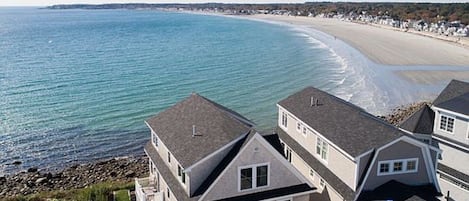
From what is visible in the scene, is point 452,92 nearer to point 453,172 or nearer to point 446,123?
point 446,123

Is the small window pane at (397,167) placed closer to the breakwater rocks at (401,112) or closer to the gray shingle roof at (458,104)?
the gray shingle roof at (458,104)

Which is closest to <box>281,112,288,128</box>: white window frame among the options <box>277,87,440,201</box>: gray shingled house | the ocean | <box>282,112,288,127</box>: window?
<box>282,112,288,127</box>: window

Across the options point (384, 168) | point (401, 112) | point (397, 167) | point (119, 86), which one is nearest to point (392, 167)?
point (397, 167)

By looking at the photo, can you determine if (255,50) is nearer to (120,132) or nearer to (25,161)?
(120,132)

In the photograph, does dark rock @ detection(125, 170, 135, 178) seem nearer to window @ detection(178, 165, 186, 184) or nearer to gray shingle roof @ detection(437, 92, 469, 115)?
window @ detection(178, 165, 186, 184)

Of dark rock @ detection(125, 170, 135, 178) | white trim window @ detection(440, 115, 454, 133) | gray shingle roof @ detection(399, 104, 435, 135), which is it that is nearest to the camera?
white trim window @ detection(440, 115, 454, 133)
